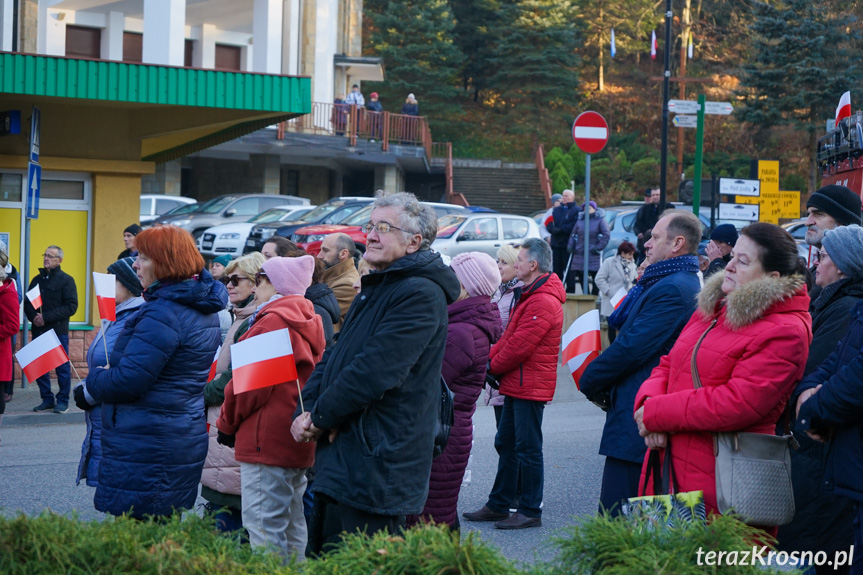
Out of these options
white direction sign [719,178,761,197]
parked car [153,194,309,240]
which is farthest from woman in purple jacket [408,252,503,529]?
parked car [153,194,309,240]

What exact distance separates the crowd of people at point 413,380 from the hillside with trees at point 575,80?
3714cm

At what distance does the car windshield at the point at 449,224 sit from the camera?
21.7 metres

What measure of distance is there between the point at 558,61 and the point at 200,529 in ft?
170

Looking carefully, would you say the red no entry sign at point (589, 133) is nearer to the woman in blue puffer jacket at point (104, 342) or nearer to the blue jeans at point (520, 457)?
the blue jeans at point (520, 457)

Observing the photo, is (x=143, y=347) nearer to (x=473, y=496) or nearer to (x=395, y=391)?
(x=395, y=391)

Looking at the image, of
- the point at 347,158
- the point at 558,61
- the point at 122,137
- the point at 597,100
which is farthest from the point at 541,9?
the point at 122,137

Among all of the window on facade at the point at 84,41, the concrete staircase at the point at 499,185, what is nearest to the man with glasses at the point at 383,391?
the window on facade at the point at 84,41

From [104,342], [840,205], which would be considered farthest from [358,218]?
[840,205]

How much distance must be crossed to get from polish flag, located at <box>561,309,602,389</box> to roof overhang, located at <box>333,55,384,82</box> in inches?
1362

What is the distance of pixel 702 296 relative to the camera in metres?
4.26

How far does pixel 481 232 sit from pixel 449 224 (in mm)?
787

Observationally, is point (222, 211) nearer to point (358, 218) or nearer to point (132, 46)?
point (358, 218)

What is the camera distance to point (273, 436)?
15.1ft

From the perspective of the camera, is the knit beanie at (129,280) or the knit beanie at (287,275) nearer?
the knit beanie at (287,275)
